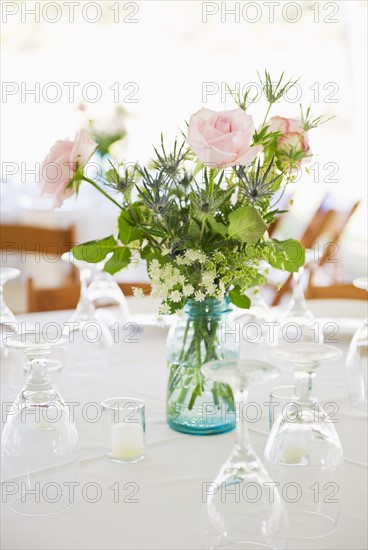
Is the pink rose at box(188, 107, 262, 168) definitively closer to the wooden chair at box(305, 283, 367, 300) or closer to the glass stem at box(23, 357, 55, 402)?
the glass stem at box(23, 357, 55, 402)

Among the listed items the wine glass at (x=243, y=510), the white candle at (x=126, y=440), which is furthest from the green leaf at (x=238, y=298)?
the wine glass at (x=243, y=510)

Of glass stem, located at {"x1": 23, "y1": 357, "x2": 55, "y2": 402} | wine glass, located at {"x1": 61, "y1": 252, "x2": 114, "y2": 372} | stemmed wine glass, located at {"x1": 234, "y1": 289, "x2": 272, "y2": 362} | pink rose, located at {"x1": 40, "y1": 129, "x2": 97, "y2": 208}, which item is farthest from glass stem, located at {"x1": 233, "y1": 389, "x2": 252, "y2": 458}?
wine glass, located at {"x1": 61, "y1": 252, "x2": 114, "y2": 372}

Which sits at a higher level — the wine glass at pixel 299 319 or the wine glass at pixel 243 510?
the wine glass at pixel 299 319

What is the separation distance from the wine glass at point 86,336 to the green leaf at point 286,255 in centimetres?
47

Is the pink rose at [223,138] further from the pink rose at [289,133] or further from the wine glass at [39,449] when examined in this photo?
the wine glass at [39,449]

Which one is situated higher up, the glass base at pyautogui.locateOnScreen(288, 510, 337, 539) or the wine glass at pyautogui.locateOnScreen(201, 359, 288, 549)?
the wine glass at pyautogui.locateOnScreen(201, 359, 288, 549)

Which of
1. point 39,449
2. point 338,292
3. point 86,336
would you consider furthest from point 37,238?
point 39,449

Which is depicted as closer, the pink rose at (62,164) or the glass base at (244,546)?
the glass base at (244,546)

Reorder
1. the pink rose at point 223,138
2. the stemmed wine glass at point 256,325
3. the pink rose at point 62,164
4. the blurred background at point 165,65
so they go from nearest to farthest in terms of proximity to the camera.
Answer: the pink rose at point 223,138 < the pink rose at point 62,164 < the stemmed wine glass at point 256,325 < the blurred background at point 165,65

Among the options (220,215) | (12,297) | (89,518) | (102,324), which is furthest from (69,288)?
(12,297)

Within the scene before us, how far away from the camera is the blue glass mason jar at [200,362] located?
1.04 meters

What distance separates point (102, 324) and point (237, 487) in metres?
0.83

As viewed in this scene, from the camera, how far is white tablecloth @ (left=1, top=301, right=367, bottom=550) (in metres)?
0.75

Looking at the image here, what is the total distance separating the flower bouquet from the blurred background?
3.79 meters
